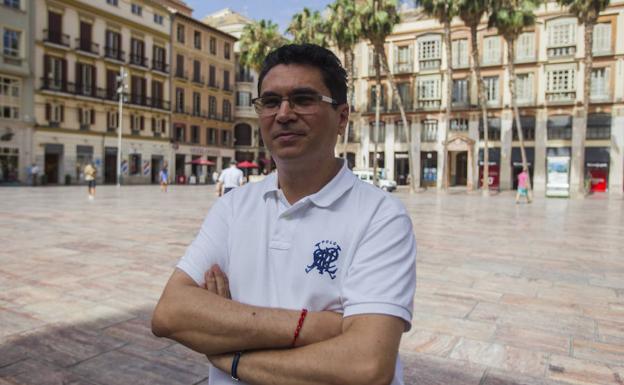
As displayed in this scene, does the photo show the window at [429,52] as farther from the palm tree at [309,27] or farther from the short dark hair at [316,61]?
the short dark hair at [316,61]

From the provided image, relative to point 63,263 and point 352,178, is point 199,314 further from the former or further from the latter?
point 63,263

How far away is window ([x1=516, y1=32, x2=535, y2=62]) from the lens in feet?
138

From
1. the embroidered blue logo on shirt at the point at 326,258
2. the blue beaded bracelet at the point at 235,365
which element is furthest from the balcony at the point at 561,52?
the blue beaded bracelet at the point at 235,365

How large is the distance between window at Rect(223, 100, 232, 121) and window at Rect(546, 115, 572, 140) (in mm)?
33151

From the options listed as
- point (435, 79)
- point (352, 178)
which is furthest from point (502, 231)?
point (435, 79)

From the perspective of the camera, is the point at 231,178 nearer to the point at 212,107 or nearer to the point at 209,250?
the point at 209,250

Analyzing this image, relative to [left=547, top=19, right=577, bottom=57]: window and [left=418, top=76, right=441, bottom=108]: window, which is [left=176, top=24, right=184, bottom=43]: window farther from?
[left=547, top=19, right=577, bottom=57]: window

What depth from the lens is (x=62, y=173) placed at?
3925 cm

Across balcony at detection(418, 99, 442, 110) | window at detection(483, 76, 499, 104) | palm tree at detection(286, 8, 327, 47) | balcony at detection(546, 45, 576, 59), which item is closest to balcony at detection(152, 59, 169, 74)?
palm tree at detection(286, 8, 327, 47)

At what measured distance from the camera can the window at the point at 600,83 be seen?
3941cm

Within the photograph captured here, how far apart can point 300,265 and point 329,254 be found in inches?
4.3

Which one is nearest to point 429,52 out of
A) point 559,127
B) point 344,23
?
point 559,127

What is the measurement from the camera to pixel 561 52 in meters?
41.0

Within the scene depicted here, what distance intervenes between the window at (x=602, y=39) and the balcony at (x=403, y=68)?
15.2m
